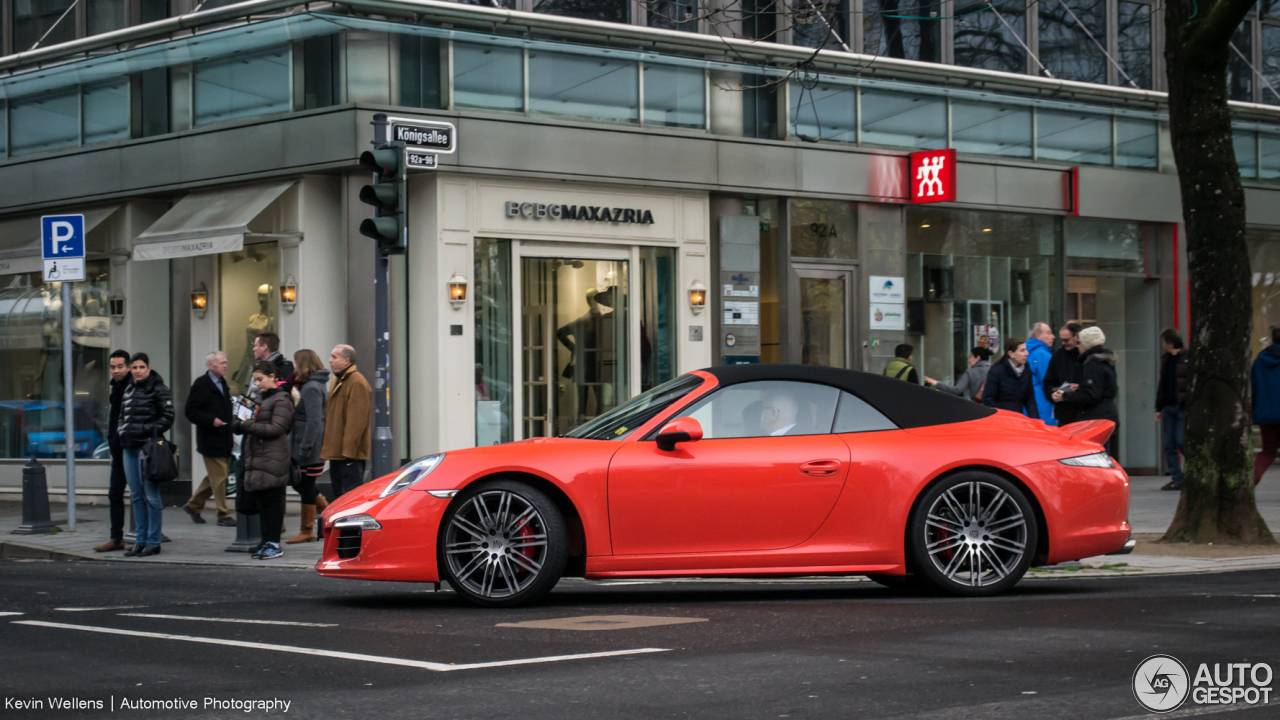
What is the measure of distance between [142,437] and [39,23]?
34.1 ft

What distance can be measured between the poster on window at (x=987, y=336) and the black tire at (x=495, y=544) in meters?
14.3

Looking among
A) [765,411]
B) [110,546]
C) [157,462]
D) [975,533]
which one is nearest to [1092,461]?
[975,533]

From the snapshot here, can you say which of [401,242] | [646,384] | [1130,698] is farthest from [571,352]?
[1130,698]

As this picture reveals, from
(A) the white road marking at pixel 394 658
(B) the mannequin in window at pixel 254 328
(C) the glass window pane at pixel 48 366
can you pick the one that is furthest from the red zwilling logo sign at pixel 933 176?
(A) the white road marking at pixel 394 658

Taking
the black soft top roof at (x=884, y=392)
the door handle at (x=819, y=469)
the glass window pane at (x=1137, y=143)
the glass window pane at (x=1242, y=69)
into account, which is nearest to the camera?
the door handle at (x=819, y=469)

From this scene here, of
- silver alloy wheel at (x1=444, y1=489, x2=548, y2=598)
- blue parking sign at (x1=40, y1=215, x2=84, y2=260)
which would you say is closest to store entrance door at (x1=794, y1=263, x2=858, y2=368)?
blue parking sign at (x1=40, y1=215, x2=84, y2=260)

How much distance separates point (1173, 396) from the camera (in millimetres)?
18016

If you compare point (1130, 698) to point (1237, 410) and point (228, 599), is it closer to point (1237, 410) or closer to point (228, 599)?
point (228, 599)

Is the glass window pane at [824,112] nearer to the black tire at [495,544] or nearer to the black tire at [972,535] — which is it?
the black tire at [972,535]

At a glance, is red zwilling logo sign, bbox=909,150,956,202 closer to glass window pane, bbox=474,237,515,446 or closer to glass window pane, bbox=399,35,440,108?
glass window pane, bbox=474,237,515,446

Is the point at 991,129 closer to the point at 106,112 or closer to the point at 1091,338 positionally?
the point at 1091,338

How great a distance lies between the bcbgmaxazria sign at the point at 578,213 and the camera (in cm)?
1766

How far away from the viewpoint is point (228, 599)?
9.07 meters

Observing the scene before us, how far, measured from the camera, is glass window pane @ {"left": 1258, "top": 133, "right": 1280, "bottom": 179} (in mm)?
24281
